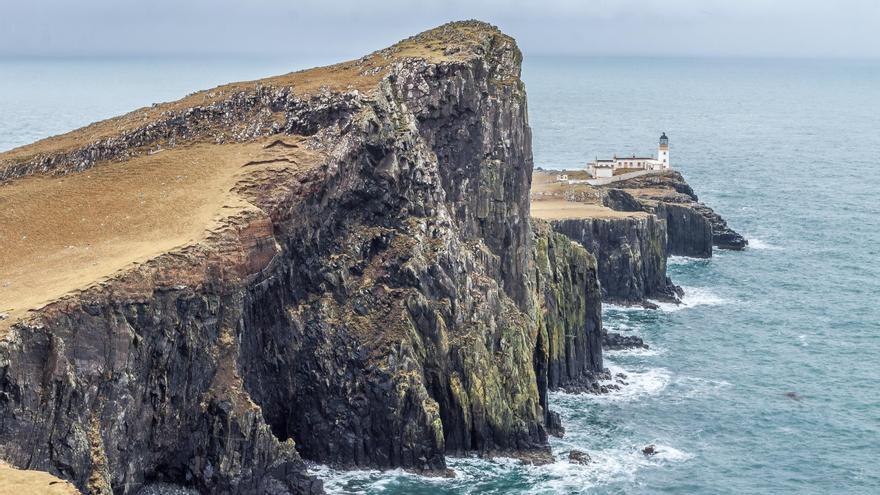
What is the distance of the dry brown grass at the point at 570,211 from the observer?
148875 mm

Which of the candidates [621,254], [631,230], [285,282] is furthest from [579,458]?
[631,230]

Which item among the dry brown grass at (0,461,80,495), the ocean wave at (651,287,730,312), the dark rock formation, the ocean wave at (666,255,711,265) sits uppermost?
the dark rock formation

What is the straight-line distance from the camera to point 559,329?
4466 inches

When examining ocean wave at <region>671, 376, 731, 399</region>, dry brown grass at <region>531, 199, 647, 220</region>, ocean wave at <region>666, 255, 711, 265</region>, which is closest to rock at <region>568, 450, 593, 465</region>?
ocean wave at <region>671, 376, 731, 399</region>

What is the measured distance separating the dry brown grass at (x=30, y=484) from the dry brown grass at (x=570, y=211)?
93459 mm

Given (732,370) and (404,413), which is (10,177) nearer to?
(404,413)

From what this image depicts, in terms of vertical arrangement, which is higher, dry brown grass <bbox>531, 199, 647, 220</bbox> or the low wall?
the low wall

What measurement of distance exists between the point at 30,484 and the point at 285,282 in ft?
111

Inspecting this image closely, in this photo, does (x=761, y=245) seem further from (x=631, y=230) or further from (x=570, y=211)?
(x=570, y=211)

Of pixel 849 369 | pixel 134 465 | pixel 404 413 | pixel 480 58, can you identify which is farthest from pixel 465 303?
pixel 849 369

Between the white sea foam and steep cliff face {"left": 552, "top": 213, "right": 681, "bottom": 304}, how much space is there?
101 feet

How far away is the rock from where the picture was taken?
301 feet

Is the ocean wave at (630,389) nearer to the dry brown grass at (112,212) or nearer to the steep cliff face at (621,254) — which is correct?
the steep cliff face at (621,254)

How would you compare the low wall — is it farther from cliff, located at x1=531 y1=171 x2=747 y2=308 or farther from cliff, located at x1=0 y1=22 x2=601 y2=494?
cliff, located at x1=0 y1=22 x2=601 y2=494
